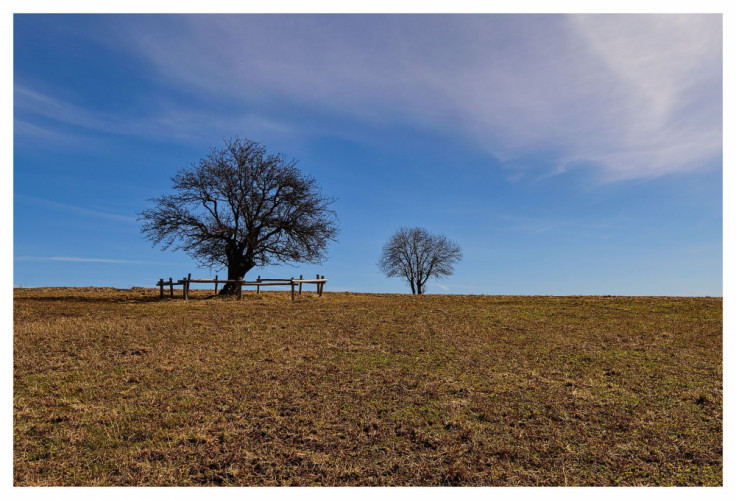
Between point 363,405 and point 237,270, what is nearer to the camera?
point 363,405

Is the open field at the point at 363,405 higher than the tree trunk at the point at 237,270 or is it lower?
lower

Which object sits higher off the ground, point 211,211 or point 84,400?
point 211,211

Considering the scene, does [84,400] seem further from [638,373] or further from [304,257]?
[304,257]

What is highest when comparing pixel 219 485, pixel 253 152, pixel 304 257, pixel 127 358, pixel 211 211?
pixel 253 152

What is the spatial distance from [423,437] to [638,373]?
6879mm

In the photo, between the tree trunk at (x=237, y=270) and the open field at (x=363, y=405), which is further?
the tree trunk at (x=237, y=270)

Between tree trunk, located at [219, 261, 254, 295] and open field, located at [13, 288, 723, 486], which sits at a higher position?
tree trunk, located at [219, 261, 254, 295]

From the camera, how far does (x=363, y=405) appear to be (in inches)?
314

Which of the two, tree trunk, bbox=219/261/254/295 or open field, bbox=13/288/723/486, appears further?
tree trunk, bbox=219/261/254/295

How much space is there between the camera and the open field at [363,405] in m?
5.86

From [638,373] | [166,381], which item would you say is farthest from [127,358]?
[638,373]

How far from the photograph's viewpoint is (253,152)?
110 feet

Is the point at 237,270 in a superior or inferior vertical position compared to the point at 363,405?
superior

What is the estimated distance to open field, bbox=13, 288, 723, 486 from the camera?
231 inches
